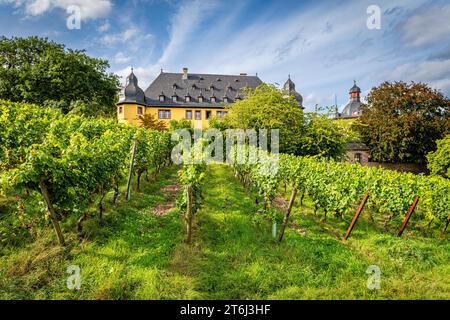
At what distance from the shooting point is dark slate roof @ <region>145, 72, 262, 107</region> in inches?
1487

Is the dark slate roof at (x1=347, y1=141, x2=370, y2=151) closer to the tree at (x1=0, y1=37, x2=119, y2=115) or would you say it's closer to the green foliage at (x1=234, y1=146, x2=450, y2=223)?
the green foliage at (x1=234, y1=146, x2=450, y2=223)

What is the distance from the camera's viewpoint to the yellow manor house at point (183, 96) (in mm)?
34375

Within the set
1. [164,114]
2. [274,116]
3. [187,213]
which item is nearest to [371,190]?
[187,213]

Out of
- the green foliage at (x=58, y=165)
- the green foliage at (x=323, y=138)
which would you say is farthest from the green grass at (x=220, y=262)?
the green foliage at (x=323, y=138)

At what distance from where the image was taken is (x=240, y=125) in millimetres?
19328

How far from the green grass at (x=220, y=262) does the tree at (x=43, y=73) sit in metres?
21.5

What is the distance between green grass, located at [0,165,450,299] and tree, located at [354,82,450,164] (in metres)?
21.9

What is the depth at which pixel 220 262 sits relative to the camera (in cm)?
514

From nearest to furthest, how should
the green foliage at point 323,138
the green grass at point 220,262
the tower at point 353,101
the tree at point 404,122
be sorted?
the green grass at point 220,262
the green foliage at point 323,138
the tree at point 404,122
the tower at point 353,101

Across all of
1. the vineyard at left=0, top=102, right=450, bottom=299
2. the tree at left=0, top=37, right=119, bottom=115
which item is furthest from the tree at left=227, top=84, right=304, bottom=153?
the tree at left=0, top=37, right=119, bottom=115

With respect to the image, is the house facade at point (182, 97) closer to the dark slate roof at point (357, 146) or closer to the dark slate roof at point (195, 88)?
the dark slate roof at point (195, 88)

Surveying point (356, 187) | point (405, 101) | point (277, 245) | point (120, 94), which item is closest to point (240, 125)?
point (356, 187)

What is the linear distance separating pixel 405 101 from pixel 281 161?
75.1 feet
